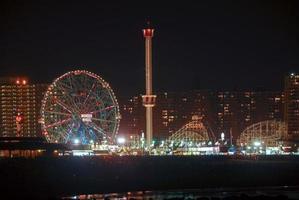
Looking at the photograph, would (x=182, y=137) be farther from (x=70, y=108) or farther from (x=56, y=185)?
(x=56, y=185)

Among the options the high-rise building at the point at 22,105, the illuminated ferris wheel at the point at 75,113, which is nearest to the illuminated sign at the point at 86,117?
the illuminated ferris wheel at the point at 75,113

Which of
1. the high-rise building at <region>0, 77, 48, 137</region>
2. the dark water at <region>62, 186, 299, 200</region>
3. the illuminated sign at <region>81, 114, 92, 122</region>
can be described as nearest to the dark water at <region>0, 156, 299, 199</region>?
the dark water at <region>62, 186, 299, 200</region>

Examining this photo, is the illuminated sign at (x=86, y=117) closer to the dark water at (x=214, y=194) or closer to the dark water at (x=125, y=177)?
the dark water at (x=125, y=177)

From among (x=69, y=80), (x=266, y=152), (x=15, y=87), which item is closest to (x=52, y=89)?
(x=69, y=80)

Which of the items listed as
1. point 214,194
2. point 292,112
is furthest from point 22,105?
point 214,194

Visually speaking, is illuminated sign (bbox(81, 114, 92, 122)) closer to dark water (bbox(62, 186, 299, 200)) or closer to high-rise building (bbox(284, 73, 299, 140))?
dark water (bbox(62, 186, 299, 200))

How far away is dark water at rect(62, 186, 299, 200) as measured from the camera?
66.9 metres

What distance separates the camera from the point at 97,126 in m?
112

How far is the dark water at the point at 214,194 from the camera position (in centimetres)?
6694

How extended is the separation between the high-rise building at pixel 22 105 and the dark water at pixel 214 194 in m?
116

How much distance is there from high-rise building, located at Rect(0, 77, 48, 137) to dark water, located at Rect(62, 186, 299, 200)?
11623cm

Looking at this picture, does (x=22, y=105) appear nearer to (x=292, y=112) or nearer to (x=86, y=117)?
(x=292, y=112)

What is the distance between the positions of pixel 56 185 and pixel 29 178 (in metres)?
6.53

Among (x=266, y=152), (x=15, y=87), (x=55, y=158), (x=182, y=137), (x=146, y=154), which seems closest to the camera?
(x=55, y=158)
